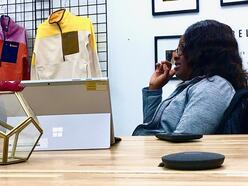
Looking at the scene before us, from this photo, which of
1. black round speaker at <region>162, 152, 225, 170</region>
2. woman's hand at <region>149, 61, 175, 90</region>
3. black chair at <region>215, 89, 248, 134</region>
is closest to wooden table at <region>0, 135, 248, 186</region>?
black round speaker at <region>162, 152, 225, 170</region>

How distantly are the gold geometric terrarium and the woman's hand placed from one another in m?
1.47

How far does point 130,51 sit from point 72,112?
200 cm

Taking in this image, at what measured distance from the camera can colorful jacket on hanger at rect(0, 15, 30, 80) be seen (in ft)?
10.4

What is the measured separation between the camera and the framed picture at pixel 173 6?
299cm

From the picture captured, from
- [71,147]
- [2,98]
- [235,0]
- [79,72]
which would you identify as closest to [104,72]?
[79,72]

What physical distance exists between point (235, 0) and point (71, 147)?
84.1 inches

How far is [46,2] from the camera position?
131 inches

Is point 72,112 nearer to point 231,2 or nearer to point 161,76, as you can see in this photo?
point 161,76

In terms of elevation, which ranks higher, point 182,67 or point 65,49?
point 65,49

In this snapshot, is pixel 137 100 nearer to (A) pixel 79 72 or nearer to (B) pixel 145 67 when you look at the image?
(B) pixel 145 67

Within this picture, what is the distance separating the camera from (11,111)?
2.96 feet

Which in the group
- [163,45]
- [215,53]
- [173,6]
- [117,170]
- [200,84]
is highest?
[173,6]

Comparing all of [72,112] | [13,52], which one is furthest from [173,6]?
[72,112]

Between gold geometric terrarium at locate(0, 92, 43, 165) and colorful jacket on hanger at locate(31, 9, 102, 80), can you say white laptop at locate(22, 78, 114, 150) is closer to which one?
gold geometric terrarium at locate(0, 92, 43, 165)
